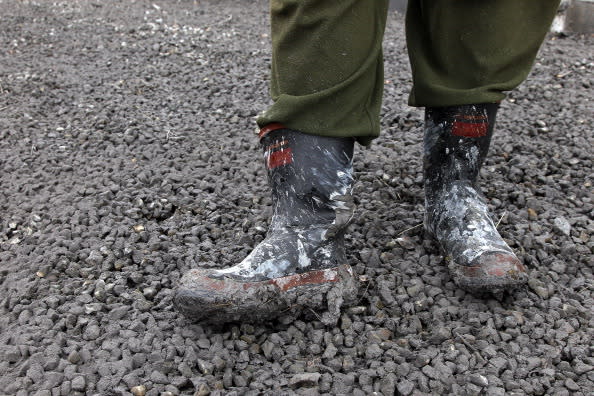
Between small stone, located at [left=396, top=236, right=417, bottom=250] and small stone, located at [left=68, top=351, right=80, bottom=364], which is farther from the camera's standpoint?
small stone, located at [left=396, top=236, right=417, bottom=250]

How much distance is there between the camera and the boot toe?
1360 millimetres

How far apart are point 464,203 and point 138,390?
91cm

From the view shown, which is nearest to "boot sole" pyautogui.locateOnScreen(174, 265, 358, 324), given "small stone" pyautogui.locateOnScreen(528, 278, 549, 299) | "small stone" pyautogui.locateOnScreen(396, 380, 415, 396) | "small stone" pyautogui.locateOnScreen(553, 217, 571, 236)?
"small stone" pyautogui.locateOnScreen(396, 380, 415, 396)

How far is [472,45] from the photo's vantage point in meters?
1.41

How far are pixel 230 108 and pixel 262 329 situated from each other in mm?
1587

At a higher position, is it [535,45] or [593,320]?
[535,45]

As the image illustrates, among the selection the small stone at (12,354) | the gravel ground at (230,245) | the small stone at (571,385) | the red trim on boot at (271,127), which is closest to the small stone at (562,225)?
the gravel ground at (230,245)

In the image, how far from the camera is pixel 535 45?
56.6 inches

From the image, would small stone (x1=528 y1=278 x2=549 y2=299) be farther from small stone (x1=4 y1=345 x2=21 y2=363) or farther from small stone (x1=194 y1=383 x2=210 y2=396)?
small stone (x1=4 y1=345 x2=21 y2=363)

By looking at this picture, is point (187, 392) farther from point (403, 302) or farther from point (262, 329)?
point (403, 302)

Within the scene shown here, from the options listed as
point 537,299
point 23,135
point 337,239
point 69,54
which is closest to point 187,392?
point 337,239

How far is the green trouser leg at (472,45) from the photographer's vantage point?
1.38m

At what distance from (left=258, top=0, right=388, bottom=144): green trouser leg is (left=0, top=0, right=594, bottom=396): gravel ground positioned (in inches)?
16.7

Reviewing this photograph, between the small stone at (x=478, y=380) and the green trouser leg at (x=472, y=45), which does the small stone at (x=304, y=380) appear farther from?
the green trouser leg at (x=472, y=45)
